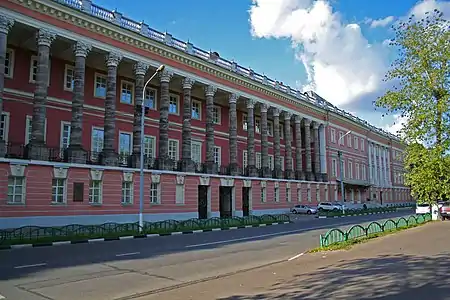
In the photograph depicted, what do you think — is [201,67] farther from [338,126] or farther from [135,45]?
[338,126]

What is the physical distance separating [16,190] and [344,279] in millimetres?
19004

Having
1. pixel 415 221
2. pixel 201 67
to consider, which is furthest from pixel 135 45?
pixel 415 221

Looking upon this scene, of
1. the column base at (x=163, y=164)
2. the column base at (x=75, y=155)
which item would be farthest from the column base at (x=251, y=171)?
the column base at (x=75, y=155)

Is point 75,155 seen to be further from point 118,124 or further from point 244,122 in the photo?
point 244,122

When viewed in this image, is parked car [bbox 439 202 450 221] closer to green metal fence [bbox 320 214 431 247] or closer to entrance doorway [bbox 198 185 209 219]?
green metal fence [bbox 320 214 431 247]

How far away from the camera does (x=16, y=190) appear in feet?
69.6

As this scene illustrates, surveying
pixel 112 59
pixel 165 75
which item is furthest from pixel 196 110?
pixel 112 59

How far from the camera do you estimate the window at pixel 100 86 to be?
95.8 ft

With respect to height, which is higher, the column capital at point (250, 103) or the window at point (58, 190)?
the column capital at point (250, 103)

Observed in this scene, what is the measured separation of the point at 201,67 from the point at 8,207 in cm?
1937

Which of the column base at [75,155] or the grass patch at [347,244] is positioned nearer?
the grass patch at [347,244]

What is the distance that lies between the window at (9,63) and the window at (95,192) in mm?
8547

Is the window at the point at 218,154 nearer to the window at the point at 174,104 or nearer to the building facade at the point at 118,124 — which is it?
the building facade at the point at 118,124

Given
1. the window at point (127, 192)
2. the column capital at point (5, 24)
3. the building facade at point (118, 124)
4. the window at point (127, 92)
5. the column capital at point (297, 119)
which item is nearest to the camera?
the column capital at point (5, 24)
